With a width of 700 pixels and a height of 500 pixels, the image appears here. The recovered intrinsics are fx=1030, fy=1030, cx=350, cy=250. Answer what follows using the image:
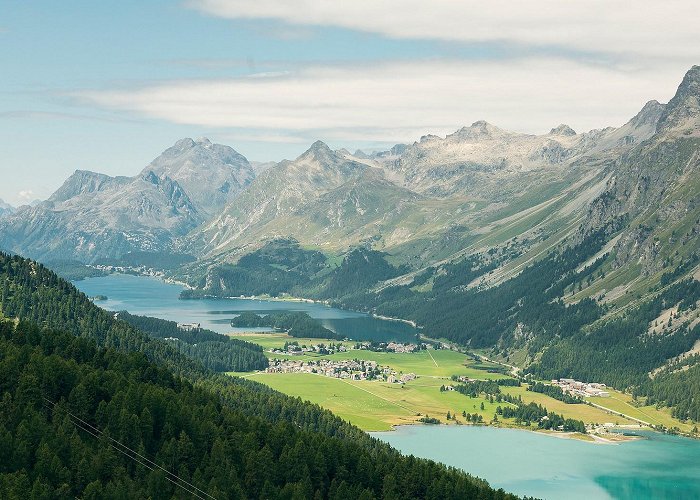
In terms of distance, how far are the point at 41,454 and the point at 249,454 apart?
3034 cm

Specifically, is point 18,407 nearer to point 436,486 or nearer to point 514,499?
point 436,486

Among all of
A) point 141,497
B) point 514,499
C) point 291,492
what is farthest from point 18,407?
point 514,499

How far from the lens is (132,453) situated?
137 metres

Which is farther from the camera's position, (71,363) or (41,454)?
(71,363)

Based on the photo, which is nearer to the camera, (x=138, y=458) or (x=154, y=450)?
(x=138, y=458)

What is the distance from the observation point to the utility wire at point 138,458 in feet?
431

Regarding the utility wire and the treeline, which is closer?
the treeline

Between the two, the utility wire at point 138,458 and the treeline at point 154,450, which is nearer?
the treeline at point 154,450

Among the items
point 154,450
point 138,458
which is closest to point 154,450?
point 154,450

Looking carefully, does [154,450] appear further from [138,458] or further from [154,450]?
[138,458]

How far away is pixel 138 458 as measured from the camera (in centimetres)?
13612

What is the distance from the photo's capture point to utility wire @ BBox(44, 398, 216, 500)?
13125 centimetres

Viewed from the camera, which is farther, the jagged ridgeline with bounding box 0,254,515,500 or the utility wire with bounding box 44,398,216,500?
the utility wire with bounding box 44,398,216,500

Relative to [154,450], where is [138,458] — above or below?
below
